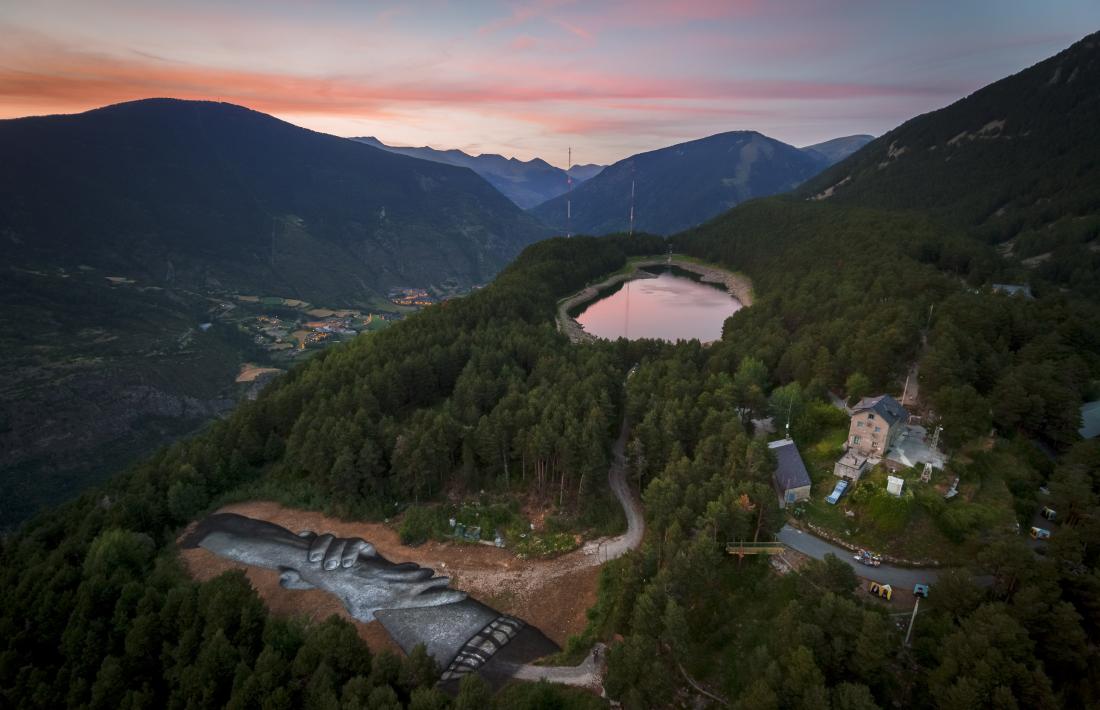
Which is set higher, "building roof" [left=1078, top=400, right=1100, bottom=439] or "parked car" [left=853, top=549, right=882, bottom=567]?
"building roof" [left=1078, top=400, right=1100, bottom=439]

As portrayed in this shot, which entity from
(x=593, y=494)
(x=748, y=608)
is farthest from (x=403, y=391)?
(x=748, y=608)

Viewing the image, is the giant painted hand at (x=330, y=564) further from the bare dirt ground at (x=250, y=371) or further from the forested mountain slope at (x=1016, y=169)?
the forested mountain slope at (x=1016, y=169)

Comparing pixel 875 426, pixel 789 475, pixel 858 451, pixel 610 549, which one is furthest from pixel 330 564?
pixel 875 426

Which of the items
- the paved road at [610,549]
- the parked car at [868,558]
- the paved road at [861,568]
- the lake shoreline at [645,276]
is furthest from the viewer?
the lake shoreline at [645,276]

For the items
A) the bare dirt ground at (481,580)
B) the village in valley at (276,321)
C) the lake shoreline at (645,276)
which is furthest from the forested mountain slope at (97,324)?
the lake shoreline at (645,276)

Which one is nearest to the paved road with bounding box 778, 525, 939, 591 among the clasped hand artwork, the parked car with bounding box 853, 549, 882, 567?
the parked car with bounding box 853, 549, 882, 567

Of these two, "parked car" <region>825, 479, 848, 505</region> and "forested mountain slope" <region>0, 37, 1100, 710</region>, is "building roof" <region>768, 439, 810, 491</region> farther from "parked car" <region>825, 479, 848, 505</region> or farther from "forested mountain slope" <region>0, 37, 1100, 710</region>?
"forested mountain slope" <region>0, 37, 1100, 710</region>
